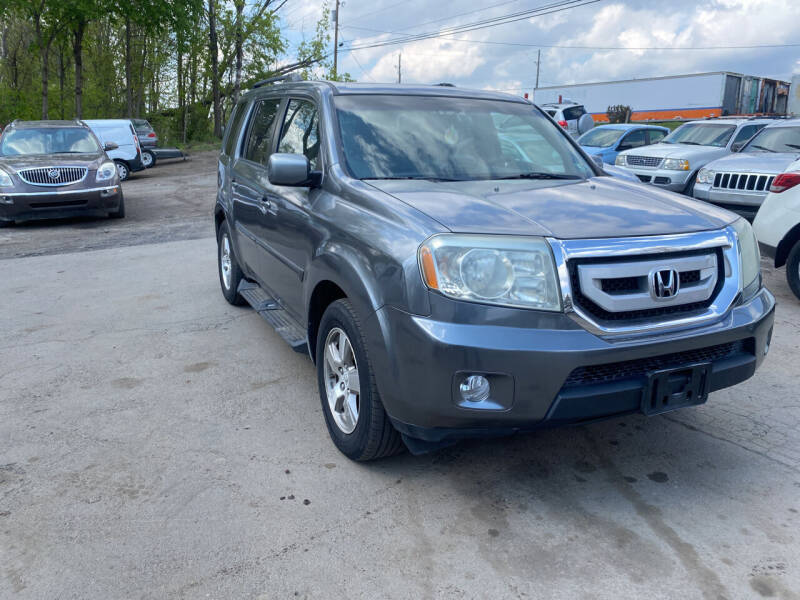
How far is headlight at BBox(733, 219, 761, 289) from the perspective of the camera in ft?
10.3

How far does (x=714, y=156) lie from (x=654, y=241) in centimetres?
1029

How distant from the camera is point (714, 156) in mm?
11938

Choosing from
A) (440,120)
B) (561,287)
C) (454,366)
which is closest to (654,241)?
(561,287)

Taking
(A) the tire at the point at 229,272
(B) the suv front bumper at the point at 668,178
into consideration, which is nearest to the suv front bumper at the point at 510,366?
(A) the tire at the point at 229,272

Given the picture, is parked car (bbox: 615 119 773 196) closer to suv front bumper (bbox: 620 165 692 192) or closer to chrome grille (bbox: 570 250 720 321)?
suv front bumper (bbox: 620 165 692 192)

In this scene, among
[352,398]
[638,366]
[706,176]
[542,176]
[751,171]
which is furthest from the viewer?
[706,176]

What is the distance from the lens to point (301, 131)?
171 inches

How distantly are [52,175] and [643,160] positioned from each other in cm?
989

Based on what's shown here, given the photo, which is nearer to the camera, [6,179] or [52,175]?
[6,179]

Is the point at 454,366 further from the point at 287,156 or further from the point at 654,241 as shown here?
the point at 287,156

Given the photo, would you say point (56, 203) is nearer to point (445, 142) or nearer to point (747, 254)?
point (445, 142)

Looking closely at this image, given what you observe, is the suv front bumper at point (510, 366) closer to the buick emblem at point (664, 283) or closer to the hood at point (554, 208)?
the buick emblem at point (664, 283)

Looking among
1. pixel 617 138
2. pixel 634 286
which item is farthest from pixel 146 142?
pixel 634 286

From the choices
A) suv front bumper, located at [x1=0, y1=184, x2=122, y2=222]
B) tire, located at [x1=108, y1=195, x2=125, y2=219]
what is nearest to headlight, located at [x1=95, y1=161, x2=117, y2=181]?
suv front bumper, located at [x1=0, y1=184, x2=122, y2=222]
